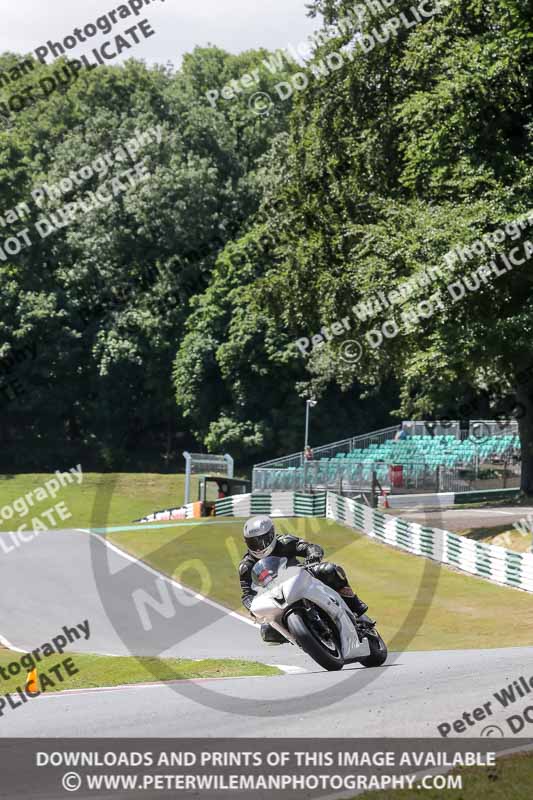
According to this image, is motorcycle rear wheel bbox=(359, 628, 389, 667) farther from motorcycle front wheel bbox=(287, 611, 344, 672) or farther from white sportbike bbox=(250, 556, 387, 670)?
motorcycle front wheel bbox=(287, 611, 344, 672)

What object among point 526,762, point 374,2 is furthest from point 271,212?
point 526,762

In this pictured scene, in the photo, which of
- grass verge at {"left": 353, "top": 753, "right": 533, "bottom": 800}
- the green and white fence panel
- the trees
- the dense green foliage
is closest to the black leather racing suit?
grass verge at {"left": 353, "top": 753, "right": 533, "bottom": 800}

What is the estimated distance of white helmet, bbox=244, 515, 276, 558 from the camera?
11344 millimetres

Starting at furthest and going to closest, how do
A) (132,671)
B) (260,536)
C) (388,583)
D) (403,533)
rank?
(403,533) → (388,583) → (132,671) → (260,536)

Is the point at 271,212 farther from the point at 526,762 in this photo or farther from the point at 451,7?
the point at 526,762

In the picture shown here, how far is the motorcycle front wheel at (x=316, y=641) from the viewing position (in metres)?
10.7

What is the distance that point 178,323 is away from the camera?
66.9 m

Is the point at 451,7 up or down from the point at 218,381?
up

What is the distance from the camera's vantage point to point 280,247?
40.1m

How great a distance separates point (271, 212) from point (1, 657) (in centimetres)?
2683

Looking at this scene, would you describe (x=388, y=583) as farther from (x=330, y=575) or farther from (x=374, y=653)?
(x=330, y=575)

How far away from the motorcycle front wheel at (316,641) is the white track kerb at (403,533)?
1562 centimetres

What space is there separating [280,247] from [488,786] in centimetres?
3373

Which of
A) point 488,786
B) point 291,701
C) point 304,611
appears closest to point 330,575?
point 304,611
